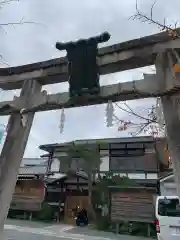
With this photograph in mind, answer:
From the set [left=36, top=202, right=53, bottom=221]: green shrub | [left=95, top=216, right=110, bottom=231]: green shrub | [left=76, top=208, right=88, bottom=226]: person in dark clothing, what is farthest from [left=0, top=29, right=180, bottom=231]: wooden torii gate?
[left=36, top=202, right=53, bottom=221]: green shrub

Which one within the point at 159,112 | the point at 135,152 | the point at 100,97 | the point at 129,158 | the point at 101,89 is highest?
the point at 135,152

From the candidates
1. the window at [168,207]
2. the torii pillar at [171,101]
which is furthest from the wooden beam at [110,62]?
the window at [168,207]

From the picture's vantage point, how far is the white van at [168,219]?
8992 millimetres

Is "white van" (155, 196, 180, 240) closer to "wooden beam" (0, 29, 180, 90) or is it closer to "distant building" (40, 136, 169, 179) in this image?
"wooden beam" (0, 29, 180, 90)

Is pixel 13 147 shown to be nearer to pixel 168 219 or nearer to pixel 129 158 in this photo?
pixel 168 219

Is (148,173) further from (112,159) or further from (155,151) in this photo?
(112,159)

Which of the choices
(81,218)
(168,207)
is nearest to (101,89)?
(168,207)

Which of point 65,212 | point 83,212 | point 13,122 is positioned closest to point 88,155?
point 83,212

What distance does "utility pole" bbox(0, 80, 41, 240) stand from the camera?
399cm

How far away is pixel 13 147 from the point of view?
165 inches

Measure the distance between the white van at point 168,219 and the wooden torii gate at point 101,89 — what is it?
6.47 metres

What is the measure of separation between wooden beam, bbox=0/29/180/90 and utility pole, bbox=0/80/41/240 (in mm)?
239

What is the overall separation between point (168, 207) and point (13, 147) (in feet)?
24.6

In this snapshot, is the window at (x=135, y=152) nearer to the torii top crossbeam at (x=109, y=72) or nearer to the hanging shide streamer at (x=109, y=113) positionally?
the torii top crossbeam at (x=109, y=72)
